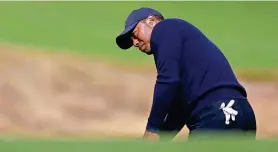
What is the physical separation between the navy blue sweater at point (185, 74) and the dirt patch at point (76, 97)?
509 centimetres

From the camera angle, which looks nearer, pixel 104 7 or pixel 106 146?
pixel 106 146

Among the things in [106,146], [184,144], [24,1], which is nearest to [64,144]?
[106,146]

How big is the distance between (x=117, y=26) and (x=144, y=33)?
6.19m

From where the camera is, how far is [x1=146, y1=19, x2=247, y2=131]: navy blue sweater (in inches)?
147

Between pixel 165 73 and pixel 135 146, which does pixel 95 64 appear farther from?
pixel 135 146

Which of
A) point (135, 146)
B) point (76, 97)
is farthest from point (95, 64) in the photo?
point (135, 146)

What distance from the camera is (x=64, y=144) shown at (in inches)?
119

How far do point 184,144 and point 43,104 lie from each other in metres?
6.41

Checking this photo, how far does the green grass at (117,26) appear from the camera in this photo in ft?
32.6

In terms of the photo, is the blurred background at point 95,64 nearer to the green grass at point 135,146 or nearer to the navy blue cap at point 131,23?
the navy blue cap at point 131,23

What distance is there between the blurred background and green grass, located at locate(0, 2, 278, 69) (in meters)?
0.01

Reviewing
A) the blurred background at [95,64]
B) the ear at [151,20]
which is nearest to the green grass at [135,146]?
the ear at [151,20]

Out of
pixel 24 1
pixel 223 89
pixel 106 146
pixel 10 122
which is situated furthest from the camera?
pixel 24 1

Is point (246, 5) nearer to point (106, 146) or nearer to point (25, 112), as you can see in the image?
point (25, 112)
